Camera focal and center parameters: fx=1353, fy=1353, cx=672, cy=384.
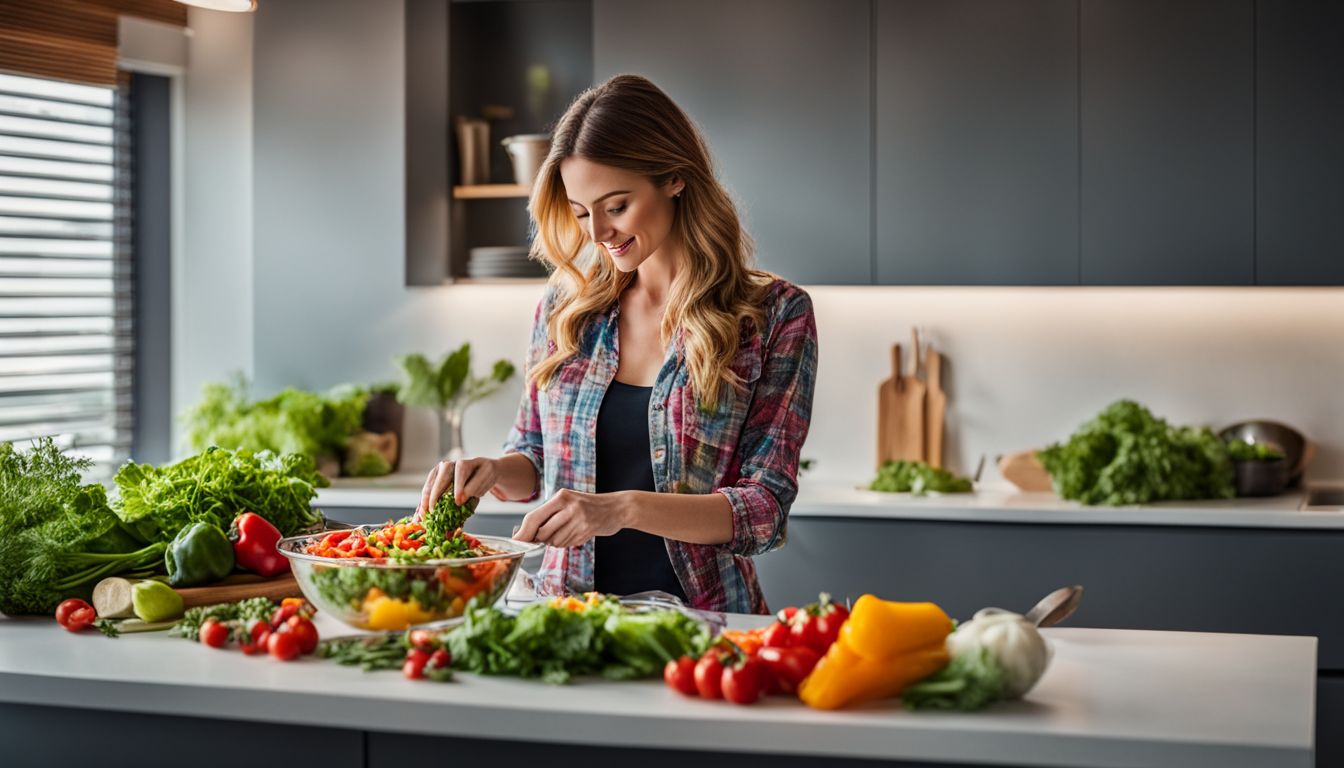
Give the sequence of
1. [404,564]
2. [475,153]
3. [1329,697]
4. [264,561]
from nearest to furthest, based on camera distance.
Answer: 1. [404,564]
2. [264,561]
3. [1329,697]
4. [475,153]

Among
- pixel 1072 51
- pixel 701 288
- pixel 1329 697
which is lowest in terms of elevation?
pixel 1329 697

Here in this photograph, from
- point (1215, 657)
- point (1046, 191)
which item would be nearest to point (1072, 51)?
point (1046, 191)

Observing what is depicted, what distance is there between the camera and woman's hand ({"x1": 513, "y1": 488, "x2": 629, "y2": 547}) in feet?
6.68

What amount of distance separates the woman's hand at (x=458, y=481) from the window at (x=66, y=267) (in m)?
2.44

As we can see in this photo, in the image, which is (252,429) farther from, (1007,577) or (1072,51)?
(1072,51)

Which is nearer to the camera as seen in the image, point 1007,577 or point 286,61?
point 1007,577

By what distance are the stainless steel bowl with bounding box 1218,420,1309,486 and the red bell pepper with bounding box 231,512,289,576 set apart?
288 cm

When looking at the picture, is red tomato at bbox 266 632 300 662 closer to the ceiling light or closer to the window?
the ceiling light

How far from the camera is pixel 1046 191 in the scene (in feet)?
12.9

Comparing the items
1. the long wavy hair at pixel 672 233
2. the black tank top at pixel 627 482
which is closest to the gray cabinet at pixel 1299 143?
the long wavy hair at pixel 672 233

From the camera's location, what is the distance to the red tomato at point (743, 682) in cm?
166

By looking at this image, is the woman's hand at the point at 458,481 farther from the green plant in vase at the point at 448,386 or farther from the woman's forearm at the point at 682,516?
the green plant in vase at the point at 448,386

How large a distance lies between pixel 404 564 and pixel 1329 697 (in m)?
2.65

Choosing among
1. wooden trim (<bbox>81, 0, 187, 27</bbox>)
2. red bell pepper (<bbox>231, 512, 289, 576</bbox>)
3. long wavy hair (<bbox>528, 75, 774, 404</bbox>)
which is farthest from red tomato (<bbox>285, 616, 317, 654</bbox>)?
wooden trim (<bbox>81, 0, 187, 27</bbox>)
